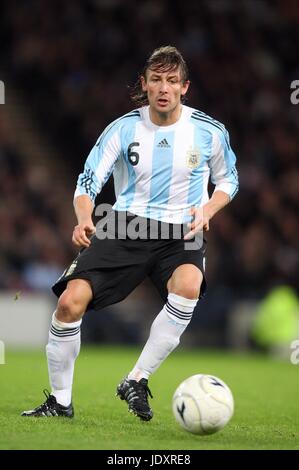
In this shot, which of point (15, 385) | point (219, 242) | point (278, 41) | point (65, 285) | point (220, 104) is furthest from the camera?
point (278, 41)

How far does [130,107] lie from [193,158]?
11.5 meters

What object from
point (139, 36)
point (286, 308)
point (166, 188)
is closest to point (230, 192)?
point (166, 188)

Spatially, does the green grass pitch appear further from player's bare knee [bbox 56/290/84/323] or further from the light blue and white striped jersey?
the light blue and white striped jersey

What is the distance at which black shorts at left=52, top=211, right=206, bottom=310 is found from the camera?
621 cm

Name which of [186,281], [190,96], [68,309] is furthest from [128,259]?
[190,96]

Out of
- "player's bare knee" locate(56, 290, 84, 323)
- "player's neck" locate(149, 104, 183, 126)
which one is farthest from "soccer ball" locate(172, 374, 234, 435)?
"player's neck" locate(149, 104, 183, 126)

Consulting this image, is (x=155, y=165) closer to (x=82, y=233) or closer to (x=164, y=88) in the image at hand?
(x=164, y=88)

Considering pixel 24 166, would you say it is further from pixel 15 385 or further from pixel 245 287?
pixel 15 385

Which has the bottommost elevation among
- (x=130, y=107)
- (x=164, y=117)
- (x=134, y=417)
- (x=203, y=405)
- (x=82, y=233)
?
(x=134, y=417)

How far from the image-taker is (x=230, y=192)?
254 inches

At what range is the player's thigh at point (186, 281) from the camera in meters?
6.14

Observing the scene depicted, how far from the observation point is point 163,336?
247 inches

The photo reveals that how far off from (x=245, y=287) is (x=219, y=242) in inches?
40.2

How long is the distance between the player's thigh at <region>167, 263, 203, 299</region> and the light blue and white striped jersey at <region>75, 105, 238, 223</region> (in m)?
0.33
